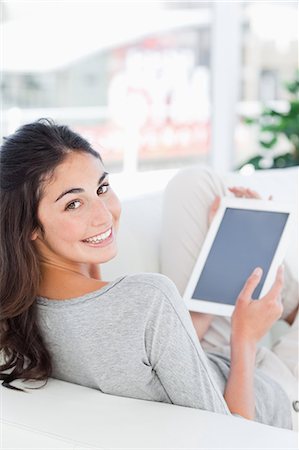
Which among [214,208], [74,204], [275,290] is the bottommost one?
[275,290]

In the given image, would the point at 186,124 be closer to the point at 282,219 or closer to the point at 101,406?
the point at 282,219

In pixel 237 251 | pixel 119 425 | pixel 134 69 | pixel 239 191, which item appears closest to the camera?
pixel 119 425

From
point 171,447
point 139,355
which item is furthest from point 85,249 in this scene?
point 171,447

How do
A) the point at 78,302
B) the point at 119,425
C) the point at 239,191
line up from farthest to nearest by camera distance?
the point at 239,191, the point at 78,302, the point at 119,425

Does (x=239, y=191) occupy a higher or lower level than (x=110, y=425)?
higher

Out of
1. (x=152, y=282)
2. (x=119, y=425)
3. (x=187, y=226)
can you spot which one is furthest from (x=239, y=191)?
(x=119, y=425)

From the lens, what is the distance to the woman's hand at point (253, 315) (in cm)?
167

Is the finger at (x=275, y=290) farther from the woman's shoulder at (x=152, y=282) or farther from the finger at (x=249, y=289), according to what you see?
the woman's shoulder at (x=152, y=282)

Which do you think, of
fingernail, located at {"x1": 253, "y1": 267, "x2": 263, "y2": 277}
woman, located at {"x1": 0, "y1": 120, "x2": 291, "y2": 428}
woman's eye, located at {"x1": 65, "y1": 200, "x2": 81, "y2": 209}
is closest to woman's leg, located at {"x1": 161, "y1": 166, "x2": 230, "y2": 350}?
fingernail, located at {"x1": 253, "y1": 267, "x2": 263, "y2": 277}

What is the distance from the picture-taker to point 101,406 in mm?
1426

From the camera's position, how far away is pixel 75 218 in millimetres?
1520

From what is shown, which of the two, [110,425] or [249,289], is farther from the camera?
[249,289]

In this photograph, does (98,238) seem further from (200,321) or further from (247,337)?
(200,321)

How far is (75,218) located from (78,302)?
0.16 metres
